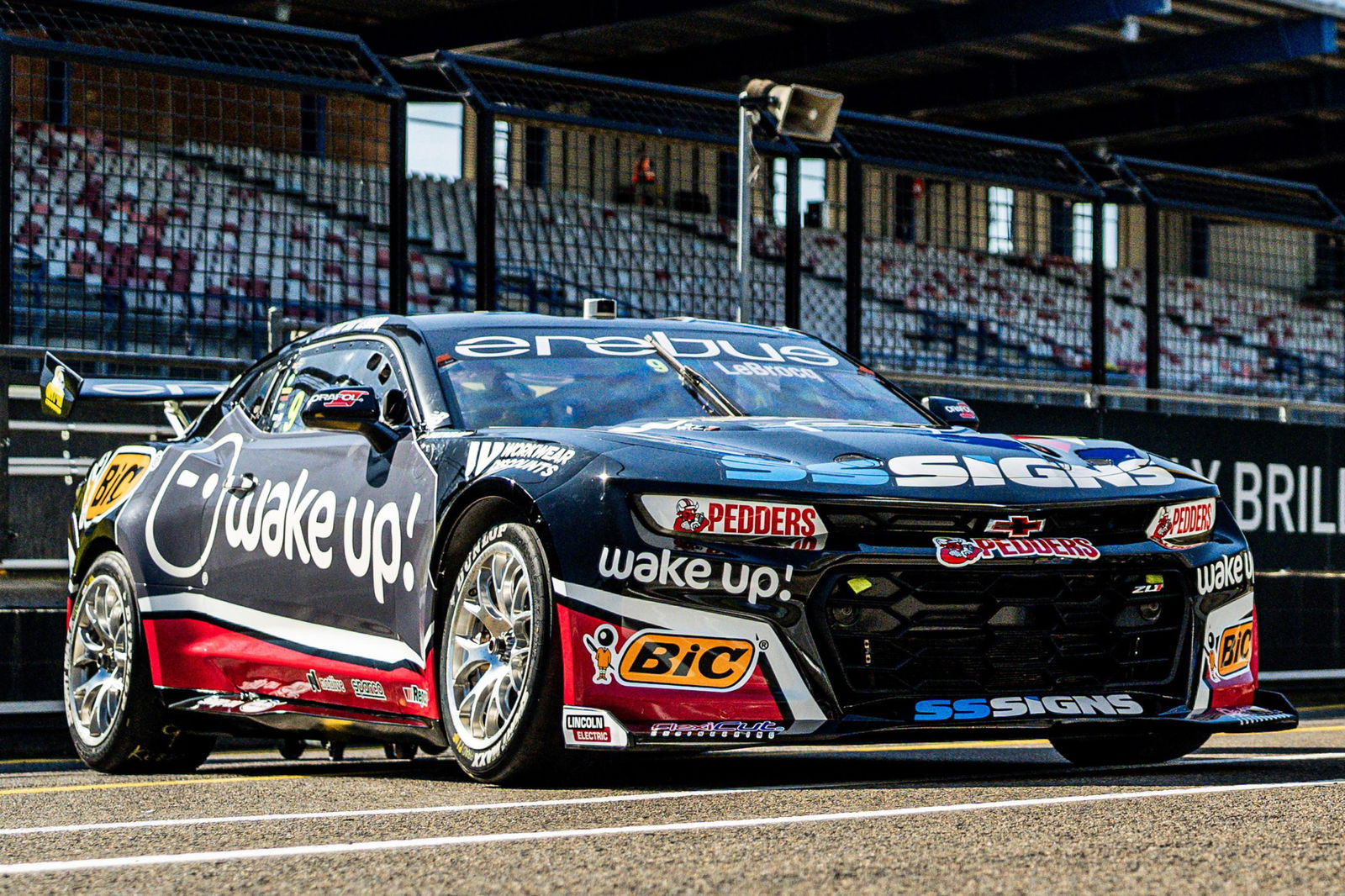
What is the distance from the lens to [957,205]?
45.0 feet

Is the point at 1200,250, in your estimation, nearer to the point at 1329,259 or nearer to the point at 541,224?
the point at 1329,259

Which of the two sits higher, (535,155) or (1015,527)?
(535,155)

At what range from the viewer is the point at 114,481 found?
7.92 m

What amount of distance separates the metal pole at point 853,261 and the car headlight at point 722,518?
7.02 meters

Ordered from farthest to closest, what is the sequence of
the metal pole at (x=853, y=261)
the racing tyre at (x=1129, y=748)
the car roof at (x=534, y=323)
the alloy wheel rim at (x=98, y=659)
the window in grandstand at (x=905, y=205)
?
the window in grandstand at (x=905, y=205) < the metal pole at (x=853, y=261) < the alloy wheel rim at (x=98, y=659) < the car roof at (x=534, y=323) < the racing tyre at (x=1129, y=748)

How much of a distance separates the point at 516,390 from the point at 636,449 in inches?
40.0

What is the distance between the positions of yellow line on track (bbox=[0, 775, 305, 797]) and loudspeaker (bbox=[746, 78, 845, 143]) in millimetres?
5516

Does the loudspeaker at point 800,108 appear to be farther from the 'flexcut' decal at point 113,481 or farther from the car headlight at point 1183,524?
the car headlight at point 1183,524

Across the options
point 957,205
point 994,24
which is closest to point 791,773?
point 957,205

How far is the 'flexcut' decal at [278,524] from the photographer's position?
6410mm

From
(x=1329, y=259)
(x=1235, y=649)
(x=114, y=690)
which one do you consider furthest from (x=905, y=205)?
(x=1235, y=649)

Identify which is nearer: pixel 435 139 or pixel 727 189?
pixel 435 139

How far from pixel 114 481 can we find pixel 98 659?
66 cm

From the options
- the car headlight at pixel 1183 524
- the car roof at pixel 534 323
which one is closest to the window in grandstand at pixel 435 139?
the car roof at pixel 534 323
